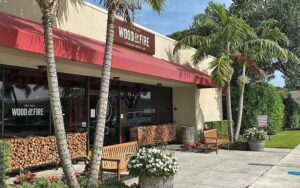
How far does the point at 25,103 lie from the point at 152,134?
683cm

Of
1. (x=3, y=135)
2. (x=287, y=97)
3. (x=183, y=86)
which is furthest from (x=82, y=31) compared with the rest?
(x=287, y=97)

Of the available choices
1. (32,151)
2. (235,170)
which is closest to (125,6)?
(32,151)

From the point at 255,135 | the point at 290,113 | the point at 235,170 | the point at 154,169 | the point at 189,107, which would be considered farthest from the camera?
the point at 290,113

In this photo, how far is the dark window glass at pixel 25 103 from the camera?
1116 centimetres

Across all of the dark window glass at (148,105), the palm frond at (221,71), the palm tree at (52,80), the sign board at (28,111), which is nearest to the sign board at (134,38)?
the dark window glass at (148,105)

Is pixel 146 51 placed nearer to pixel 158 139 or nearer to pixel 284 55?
pixel 158 139

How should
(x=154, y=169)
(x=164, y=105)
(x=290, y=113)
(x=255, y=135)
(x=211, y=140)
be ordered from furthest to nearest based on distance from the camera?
(x=290, y=113) < (x=164, y=105) < (x=255, y=135) < (x=211, y=140) < (x=154, y=169)

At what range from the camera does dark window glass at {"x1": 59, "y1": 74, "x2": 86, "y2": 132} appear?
1327 cm

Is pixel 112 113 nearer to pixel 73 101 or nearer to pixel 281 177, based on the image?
pixel 73 101

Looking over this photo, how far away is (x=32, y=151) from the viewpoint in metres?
10.8

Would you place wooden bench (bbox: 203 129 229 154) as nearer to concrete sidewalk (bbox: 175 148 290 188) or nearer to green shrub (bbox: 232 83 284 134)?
concrete sidewalk (bbox: 175 148 290 188)

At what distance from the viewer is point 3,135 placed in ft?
35.8

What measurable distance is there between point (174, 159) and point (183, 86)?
1248 centimetres

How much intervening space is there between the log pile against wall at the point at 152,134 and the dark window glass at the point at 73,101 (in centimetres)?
282
